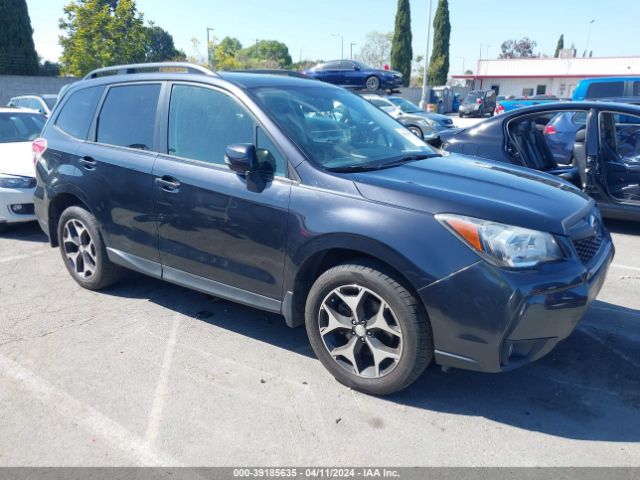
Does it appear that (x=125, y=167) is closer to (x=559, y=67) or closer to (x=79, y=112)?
(x=79, y=112)

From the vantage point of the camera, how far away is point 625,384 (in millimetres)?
3135

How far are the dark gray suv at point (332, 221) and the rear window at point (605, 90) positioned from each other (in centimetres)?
1115

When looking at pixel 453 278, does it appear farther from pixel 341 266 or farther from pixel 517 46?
pixel 517 46

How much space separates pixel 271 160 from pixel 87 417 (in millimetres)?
1823

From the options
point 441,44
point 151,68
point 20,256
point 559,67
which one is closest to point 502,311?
point 151,68

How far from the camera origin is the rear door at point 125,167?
3.86 meters

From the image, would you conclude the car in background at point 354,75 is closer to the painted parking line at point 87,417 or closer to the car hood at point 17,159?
the car hood at point 17,159

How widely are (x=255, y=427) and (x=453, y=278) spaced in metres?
1.32

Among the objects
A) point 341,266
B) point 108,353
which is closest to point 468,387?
point 341,266

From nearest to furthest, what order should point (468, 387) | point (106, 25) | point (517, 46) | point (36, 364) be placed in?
point (468, 387) < point (36, 364) < point (106, 25) < point (517, 46)

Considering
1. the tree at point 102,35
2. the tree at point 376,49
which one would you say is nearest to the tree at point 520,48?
the tree at point 376,49

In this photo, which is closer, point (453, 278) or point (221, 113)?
point (453, 278)

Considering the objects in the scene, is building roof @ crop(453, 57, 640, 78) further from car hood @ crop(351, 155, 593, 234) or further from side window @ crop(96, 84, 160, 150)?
side window @ crop(96, 84, 160, 150)

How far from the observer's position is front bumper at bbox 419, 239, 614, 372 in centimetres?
253
